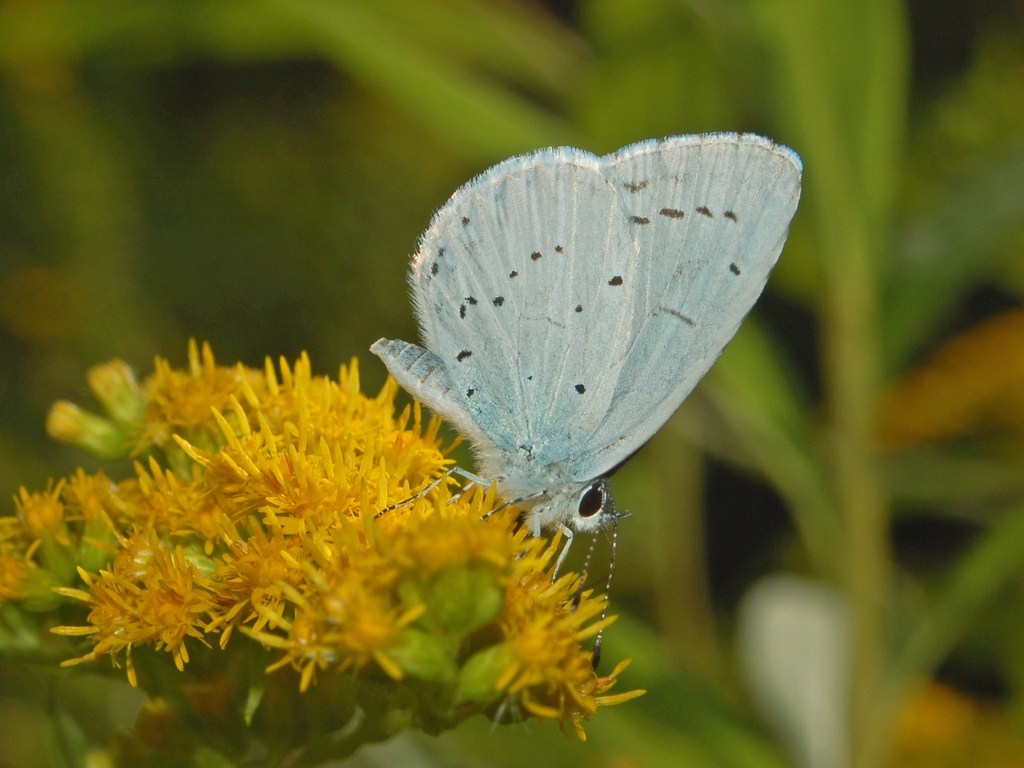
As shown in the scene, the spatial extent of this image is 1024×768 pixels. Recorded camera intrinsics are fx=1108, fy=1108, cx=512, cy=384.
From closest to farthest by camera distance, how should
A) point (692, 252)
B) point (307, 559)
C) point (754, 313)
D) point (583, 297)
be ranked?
point (307, 559)
point (692, 252)
point (583, 297)
point (754, 313)

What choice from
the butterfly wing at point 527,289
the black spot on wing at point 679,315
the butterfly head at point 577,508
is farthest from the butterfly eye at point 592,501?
the black spot on wing at point 679,315

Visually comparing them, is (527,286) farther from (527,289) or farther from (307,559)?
(307,559)

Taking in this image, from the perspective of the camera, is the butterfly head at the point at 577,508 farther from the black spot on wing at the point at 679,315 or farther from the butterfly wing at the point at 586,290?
the black spot on wing at the point at 679,315

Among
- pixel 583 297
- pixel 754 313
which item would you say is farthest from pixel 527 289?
pixel 754 313

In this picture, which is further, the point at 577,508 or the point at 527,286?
the point at 527,286

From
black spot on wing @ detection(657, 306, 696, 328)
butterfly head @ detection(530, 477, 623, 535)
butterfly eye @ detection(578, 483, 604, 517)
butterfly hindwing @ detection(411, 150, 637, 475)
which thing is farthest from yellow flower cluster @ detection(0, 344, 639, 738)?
black spot on wing @ detection(657, 306, 696, 328)

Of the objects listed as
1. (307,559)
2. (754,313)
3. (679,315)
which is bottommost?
(307,559)

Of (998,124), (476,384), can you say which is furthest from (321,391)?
(998,124)

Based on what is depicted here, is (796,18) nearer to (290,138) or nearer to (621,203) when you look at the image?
(621,203)
